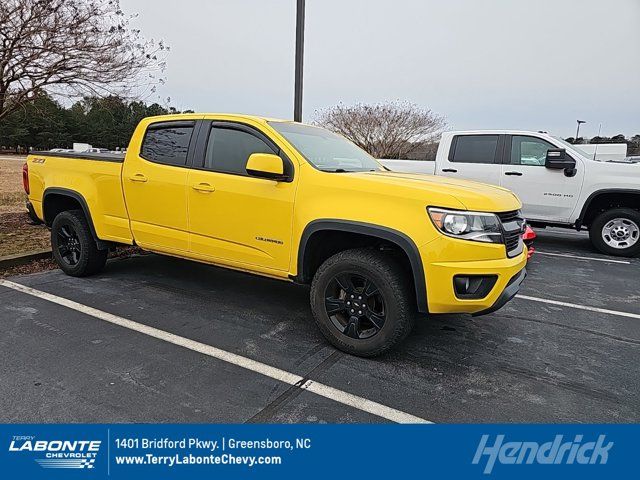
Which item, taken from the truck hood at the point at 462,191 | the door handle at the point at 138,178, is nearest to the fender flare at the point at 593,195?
the truck hood at the point at 462,191

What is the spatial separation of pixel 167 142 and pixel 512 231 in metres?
3.30

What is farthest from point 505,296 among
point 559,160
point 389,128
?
point 389,128

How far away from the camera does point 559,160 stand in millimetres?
7344

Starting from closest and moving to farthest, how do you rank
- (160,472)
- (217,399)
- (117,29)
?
(160,472) < (217,399) < (117,29)

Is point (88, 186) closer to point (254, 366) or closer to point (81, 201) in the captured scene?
point (81, 201)

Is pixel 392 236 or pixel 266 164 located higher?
pixel 266 164

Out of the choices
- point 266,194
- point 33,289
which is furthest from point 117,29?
point 266,194

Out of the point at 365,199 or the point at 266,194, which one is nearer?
the point at 365,199

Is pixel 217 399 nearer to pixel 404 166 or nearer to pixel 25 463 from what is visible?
Result: pixel 25 463

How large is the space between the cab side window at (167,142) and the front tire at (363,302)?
1.90 metres

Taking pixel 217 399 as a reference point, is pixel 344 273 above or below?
above

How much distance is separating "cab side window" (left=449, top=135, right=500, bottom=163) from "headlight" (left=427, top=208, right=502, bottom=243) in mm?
5519

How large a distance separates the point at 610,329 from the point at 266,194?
11.1 ft

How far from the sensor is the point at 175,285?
4973mm
